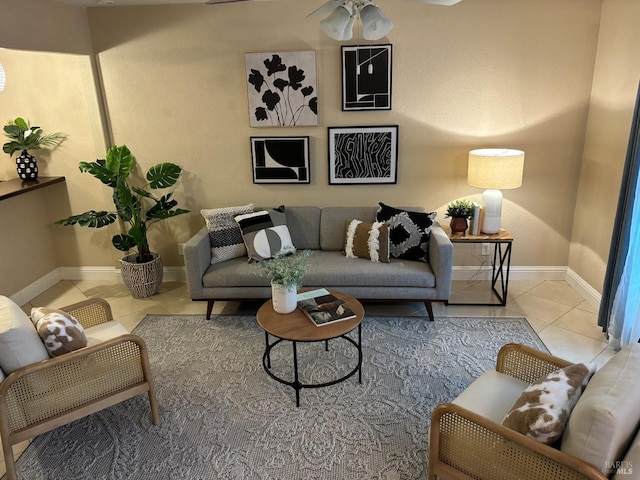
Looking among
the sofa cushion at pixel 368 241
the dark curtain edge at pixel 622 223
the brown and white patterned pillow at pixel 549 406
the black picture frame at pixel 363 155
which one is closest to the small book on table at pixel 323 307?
the sofa cushion at pixel 368 241

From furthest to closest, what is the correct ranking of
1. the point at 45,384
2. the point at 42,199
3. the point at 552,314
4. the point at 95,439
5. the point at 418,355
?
the point at 42,199
the point at 552,314
the point at 418,355
the point at 95,439
the point at 45,384

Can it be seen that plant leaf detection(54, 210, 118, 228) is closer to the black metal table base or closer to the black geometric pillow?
the black metal table base

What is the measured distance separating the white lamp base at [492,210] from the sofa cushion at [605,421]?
7.80 feet

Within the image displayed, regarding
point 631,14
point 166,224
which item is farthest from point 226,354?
point 631,14

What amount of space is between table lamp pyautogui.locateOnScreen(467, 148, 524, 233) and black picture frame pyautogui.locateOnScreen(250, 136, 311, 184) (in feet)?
4.99

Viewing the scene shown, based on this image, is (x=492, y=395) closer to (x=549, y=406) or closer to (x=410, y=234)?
(x=549, y=406)

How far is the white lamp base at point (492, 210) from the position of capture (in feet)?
13.3

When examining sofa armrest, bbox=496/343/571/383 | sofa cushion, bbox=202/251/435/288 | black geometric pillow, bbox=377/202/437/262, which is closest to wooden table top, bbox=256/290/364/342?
sofa cushion, bbox=202/251/435/288

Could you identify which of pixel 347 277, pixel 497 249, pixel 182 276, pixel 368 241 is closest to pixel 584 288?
pixel 497 249

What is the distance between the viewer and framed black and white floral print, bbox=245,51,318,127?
13.9 feet

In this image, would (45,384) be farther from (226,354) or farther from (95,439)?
(226,354)

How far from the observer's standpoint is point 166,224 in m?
4.81

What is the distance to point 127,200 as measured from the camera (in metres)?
4.19

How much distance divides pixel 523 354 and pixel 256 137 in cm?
305
